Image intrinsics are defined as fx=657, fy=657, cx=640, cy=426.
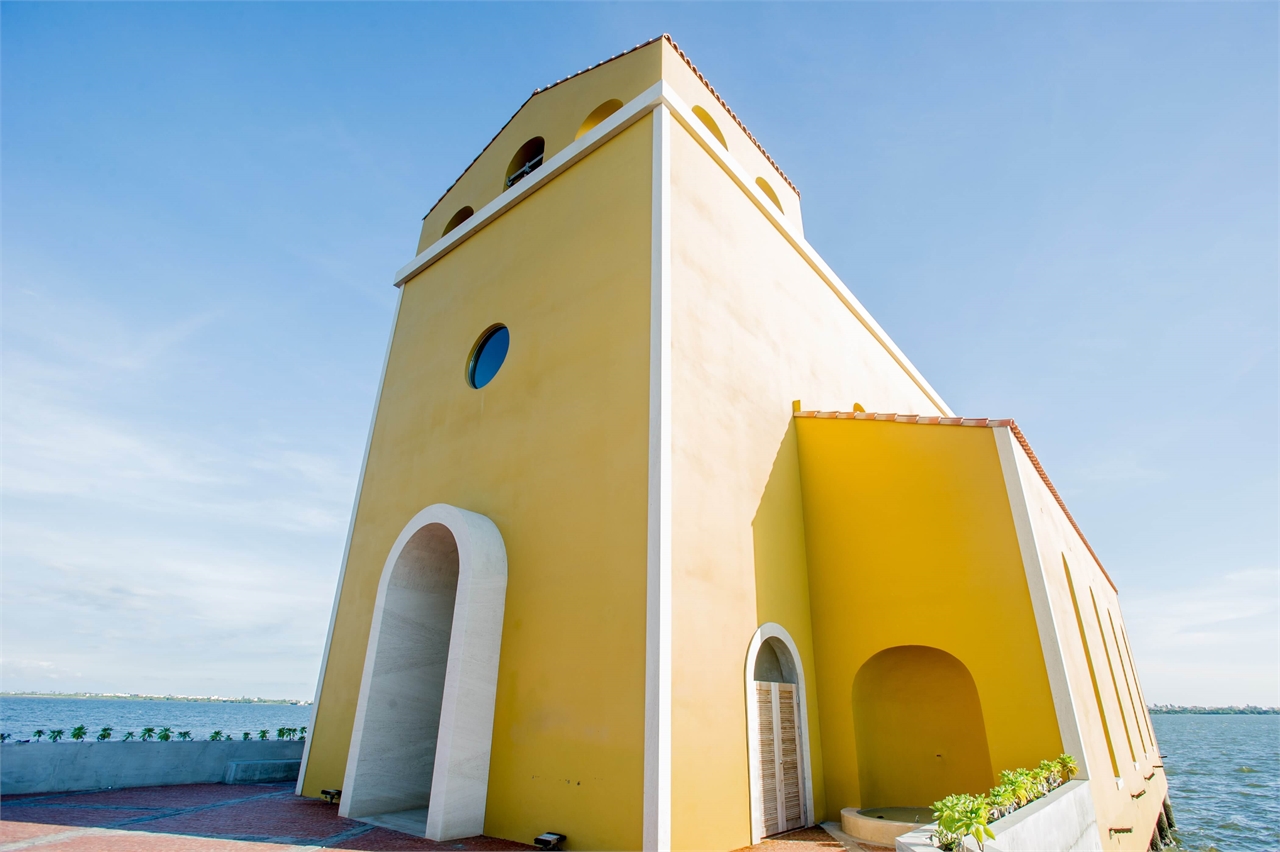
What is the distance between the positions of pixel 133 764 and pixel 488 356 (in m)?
8.09

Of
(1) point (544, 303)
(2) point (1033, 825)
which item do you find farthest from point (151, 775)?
(2) point (1033, 825)

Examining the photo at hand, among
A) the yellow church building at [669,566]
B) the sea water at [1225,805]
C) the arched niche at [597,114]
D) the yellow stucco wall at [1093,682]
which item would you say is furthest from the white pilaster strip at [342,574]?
the sea water at [1225,805]

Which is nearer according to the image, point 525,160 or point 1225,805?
point 525,160

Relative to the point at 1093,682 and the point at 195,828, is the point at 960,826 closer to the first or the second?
the point at 1093,682

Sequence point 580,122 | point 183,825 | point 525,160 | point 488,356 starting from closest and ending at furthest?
point 183,825, point 488,356, point 580,122, point 525,160

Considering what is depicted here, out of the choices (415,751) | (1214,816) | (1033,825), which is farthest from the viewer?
(1214,816)

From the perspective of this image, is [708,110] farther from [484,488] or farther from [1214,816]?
[1214,816]

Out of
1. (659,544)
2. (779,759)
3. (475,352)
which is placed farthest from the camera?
(475,352)

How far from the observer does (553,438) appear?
27.9ft

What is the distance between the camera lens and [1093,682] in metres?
9.76

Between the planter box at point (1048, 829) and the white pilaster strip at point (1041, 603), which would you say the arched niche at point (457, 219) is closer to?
the white pilaster strip at point (1041, 603)

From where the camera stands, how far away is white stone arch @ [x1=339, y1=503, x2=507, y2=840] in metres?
7.22

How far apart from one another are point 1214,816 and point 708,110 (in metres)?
26.8

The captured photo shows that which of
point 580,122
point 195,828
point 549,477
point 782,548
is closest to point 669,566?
point 549,477
